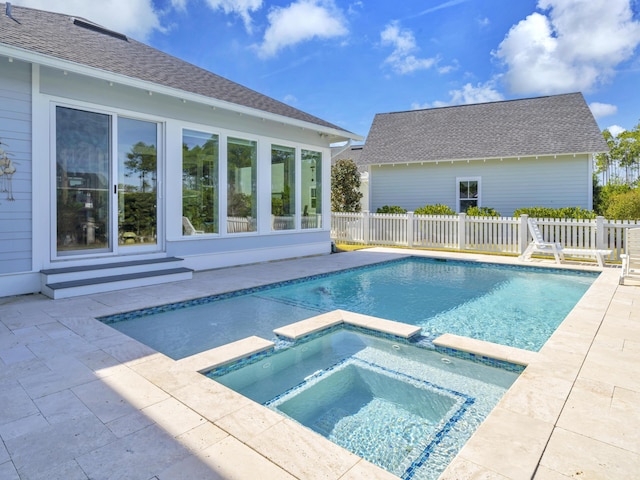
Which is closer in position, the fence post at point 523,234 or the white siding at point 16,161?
the white siding at point 16,161

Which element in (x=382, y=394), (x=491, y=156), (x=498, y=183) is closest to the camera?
(x=382, y=394)

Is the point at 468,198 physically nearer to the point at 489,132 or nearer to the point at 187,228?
the point at 489,132

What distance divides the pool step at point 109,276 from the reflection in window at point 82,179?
0.49 m

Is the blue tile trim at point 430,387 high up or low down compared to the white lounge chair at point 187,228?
down

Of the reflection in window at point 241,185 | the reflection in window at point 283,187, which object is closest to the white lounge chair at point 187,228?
the reflection in window at point 241,185

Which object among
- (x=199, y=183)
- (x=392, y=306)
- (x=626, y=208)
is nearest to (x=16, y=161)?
(x=199, y=183)

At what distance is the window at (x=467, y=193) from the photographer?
15.1m

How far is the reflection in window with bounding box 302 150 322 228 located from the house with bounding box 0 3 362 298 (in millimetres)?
301

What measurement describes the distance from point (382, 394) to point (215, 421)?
1.37 metres

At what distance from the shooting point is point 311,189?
10.4m

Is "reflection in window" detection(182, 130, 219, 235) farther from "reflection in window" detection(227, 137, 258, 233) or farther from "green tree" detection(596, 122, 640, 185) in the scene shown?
"green tree" detection(596, 122, 640, 185)

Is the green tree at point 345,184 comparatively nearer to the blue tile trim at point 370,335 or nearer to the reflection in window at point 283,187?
the reflection in window at point 283,187

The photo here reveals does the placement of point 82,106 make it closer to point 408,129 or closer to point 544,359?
point 544,359

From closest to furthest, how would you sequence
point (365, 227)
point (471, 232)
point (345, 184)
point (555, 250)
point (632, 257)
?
point (632, 257) < point (555, 250) < point (471, 232) < point (365, 227) < point (345, 184)
